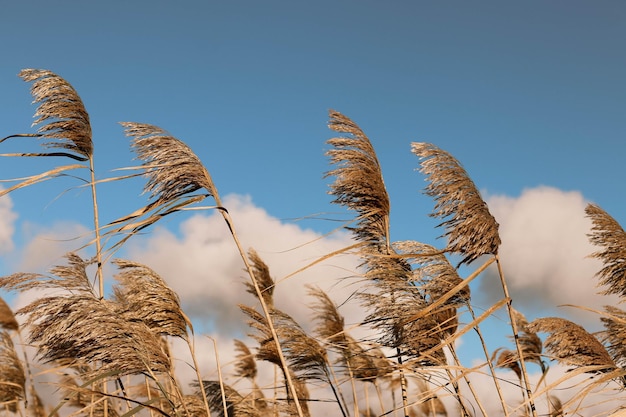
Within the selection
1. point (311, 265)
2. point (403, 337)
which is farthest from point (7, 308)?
point (311, 265)

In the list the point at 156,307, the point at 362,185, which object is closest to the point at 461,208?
the point at 362,185

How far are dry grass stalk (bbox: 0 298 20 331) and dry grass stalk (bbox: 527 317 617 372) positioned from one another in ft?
24.2

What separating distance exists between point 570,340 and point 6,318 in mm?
7876

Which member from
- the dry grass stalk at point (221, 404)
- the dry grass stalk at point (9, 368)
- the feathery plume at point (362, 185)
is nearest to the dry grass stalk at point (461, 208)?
the feathery plume at point (362, 185)

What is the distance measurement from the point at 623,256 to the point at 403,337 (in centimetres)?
275

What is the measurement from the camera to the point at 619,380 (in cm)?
491

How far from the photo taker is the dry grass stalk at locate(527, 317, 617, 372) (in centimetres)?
499

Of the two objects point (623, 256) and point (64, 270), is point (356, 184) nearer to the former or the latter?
point (64, 270)

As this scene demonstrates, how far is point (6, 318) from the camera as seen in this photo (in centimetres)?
912

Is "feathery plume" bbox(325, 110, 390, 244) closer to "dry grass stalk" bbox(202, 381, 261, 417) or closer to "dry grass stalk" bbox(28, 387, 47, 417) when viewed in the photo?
"dry grass stalk" bbox(202, 381, 261, 417)

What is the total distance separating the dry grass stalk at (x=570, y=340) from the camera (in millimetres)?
4992

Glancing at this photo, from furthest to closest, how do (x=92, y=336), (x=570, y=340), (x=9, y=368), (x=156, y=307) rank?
(x=9, y=368), (x=570, y=340), (x=156, y=307), (x=92, y=336)

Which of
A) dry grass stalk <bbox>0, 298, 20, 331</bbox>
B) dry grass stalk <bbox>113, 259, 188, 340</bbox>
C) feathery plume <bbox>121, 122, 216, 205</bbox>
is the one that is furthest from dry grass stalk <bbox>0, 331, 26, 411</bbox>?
feathery plume <bbox>121, 122, 216, 205</bbox>

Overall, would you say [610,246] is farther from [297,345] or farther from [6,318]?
[6,318]
